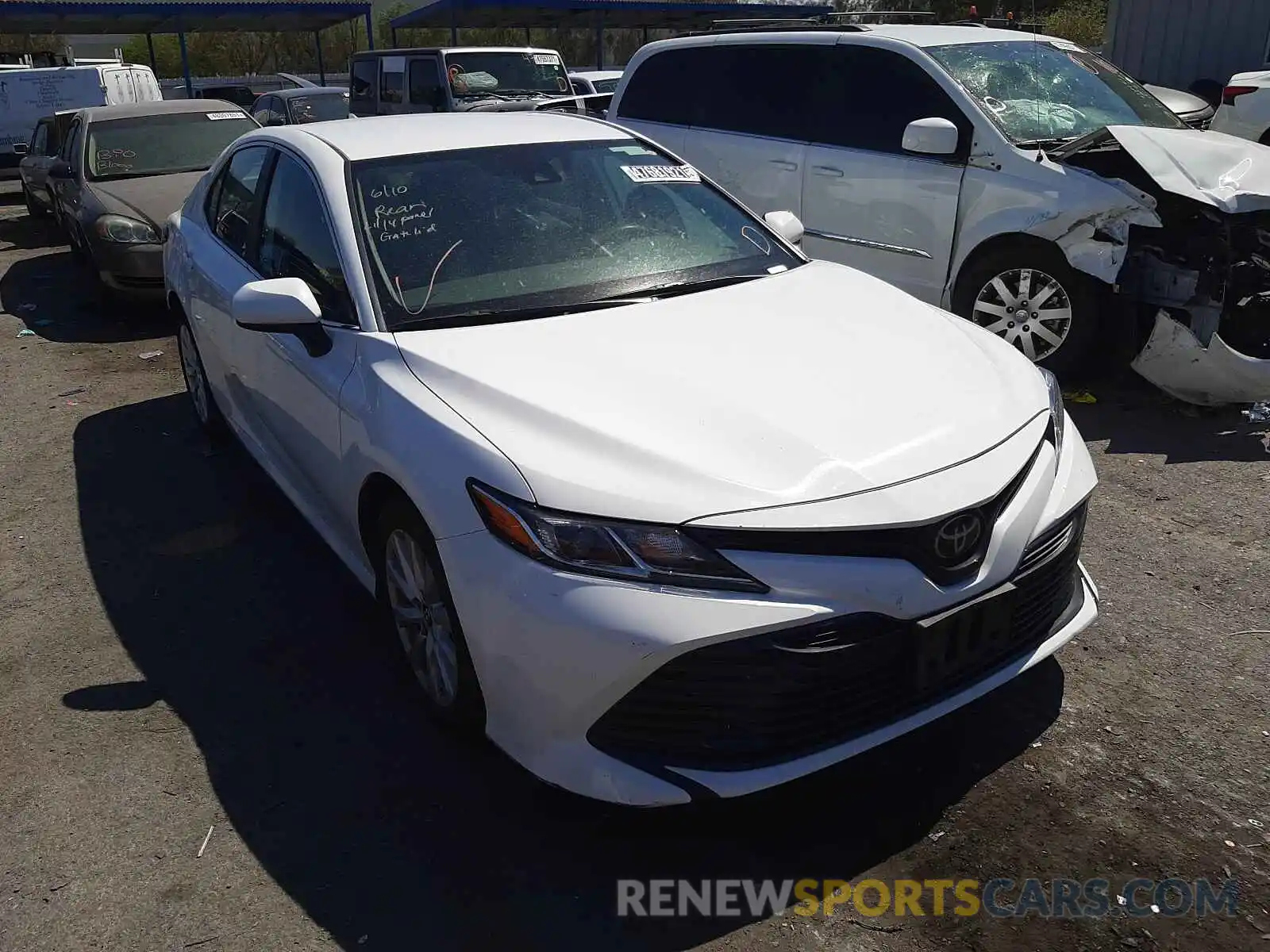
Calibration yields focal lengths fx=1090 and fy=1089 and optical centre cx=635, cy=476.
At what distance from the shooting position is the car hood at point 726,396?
2.52 m

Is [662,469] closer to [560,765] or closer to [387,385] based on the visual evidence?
[560,765]

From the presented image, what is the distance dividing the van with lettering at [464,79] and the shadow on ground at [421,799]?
34.8ft

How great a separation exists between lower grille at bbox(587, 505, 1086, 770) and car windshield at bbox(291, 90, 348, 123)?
51.3 feet

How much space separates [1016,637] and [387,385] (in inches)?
71.8

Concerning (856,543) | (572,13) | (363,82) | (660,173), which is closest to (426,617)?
(856,543)

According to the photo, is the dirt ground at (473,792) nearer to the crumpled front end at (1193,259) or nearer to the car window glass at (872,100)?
the crumpled front end at (1193,259)

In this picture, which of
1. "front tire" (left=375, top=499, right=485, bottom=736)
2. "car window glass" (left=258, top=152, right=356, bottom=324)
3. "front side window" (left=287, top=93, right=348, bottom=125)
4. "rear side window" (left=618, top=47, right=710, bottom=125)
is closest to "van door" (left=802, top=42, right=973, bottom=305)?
"rear side window" (left=618, top=47, right=710, bottom=125)

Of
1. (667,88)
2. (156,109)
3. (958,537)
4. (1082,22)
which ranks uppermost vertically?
(1082,22)

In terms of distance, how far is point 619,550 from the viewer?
244cm

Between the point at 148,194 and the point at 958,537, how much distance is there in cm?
855

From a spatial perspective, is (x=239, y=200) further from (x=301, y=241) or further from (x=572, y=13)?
(x=572, y=13)

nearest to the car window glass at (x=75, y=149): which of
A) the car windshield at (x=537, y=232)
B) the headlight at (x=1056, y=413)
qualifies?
the car windshield at (x=537, y=232)

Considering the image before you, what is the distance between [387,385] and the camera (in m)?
3.06

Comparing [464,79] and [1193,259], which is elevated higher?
[464,79]
